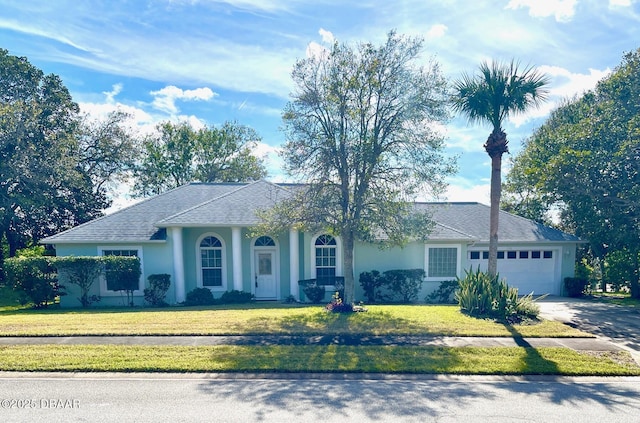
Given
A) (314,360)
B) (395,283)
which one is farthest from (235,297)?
(314,360)

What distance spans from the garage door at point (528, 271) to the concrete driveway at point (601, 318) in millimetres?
1696

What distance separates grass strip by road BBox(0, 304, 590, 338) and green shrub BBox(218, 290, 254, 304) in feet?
8.86

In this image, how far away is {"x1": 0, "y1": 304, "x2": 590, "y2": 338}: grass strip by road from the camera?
8.95 metres

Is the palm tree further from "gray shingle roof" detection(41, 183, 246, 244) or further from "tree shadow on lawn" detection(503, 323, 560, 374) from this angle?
"gray shingle roof" detection(41, 183, 246, 244)

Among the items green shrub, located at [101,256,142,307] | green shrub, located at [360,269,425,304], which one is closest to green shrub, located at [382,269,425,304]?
green shrub, located at [360,269,425,304]

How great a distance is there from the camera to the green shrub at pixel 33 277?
13266 mm

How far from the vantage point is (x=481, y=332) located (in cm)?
902

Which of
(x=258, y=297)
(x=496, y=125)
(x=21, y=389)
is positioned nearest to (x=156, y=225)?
(x=258, y=297)

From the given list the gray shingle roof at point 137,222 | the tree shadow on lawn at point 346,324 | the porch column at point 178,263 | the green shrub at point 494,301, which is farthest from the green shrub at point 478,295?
the gray shingle roof at point 137,222

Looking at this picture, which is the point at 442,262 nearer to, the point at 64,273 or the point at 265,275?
the point at 265,275

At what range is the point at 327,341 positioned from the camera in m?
8.29

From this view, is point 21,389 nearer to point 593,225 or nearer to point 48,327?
point 48,327

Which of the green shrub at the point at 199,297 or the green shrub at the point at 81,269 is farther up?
the green shrub at the point at 81,269

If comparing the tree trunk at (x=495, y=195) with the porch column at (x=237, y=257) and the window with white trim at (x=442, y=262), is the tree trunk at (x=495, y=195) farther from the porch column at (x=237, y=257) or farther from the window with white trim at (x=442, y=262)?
the porch column at (x=237, y=257)
